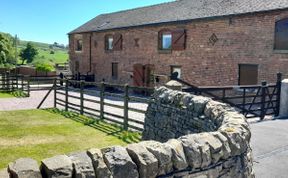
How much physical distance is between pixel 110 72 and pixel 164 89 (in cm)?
1916

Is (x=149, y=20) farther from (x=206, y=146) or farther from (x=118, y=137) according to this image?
(x=206, y=146)

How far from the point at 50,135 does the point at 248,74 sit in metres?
10.7

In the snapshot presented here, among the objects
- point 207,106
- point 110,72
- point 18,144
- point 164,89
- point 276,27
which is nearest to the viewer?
point 207,106

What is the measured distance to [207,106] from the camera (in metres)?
6.09

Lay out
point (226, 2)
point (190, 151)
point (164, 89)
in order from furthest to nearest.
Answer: point (226, 2) < point (164, 89) < point (190, 151)

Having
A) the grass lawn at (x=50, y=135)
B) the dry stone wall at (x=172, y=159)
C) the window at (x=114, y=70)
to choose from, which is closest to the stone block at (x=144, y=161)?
the dry stone wall at (x=172, y=159)

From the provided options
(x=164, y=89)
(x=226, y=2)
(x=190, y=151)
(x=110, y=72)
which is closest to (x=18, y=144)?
(x=164, y=89)

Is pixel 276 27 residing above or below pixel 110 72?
above

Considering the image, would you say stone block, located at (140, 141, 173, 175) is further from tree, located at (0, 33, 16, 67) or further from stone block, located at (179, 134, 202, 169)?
tree, located at (0, 33, 16, 67)

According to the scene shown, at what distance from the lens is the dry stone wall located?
2.81 m

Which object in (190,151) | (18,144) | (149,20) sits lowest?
(18,144)

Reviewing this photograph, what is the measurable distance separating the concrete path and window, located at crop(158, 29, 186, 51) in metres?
10.7

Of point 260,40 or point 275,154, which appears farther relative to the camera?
point 260,40

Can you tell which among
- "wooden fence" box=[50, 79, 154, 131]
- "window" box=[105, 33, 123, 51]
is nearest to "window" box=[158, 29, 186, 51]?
"wooden fence" box=[50, 79, 154, 131]
